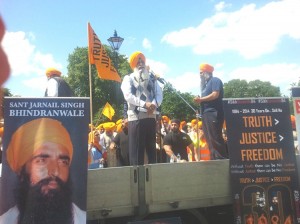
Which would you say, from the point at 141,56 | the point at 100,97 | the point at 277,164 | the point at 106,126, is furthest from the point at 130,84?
the point at 100,97

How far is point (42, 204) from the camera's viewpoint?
10.4ft

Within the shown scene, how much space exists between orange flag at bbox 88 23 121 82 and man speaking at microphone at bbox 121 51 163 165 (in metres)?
2.58

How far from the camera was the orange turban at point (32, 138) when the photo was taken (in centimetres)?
318

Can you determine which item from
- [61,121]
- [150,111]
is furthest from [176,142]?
[61,121]

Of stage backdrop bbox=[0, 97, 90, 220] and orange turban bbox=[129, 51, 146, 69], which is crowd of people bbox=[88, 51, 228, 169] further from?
stage backdrop bbox=[0, 97, 90, 220]

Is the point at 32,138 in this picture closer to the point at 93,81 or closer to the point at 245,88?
the point at 93,81

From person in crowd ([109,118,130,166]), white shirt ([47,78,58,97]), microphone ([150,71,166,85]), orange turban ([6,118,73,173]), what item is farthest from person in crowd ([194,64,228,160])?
orange turban ([6,118,73,173])

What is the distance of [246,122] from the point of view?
4.22 m

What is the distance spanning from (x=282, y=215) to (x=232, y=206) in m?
0.56

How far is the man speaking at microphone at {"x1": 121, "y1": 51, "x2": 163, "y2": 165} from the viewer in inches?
182

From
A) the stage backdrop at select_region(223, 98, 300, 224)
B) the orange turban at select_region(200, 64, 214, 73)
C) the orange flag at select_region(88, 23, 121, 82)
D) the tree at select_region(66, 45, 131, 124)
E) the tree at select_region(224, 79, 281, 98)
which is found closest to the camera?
the stage backdrop at select_region(223, 98, 300, 224)

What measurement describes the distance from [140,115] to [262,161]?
5.09ft

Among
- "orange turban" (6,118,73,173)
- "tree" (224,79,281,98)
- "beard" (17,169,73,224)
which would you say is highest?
"tree" (224,79,281,98)

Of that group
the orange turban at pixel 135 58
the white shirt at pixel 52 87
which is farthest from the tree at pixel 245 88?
the white shirt at pixel 52 87
